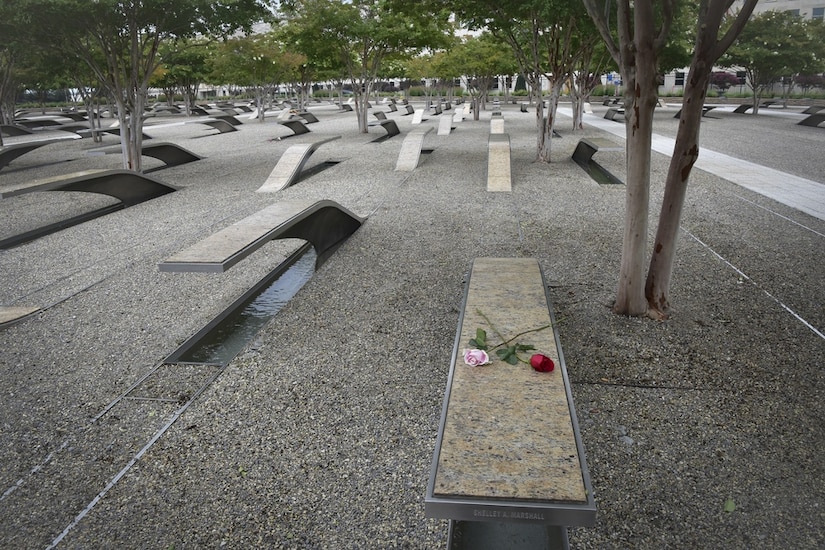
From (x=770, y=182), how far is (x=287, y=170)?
Result: 1051 cm

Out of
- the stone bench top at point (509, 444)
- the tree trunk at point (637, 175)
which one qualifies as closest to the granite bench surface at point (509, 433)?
the stone bench top at point (509, 444)

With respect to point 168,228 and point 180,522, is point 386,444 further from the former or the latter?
point 168,228

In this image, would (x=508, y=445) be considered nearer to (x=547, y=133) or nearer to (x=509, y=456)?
(x=509, y=456)

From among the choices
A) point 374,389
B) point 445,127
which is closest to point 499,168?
point 374,389

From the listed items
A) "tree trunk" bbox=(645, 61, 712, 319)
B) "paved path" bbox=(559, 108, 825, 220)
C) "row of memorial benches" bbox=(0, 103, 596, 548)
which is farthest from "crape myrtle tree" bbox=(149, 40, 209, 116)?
"row of memorial benches" bbox=(0, 103, 596, 548)

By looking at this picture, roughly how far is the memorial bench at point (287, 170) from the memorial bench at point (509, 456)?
30.7 feet

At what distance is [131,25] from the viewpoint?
13664 millimetres

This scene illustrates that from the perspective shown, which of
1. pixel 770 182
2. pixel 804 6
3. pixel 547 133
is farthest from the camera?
pixel 804 6

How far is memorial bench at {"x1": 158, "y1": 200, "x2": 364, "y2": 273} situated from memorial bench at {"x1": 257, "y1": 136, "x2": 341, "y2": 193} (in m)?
3.84

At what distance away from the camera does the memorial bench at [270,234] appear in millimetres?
5777

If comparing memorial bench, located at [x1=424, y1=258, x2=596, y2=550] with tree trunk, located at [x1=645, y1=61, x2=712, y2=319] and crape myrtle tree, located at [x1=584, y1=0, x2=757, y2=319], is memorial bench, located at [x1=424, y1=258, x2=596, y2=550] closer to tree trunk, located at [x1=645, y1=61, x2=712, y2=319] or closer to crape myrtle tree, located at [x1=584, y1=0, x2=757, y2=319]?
crape myrtle tree, located at [x1=584, y1=0, x2=757, y2=319]

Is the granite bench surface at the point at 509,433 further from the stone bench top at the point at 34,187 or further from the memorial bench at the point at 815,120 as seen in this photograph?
the memorial bench at the point at 815,120

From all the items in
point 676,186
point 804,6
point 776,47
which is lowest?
point 676,186

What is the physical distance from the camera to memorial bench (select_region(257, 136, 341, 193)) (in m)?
12.9
